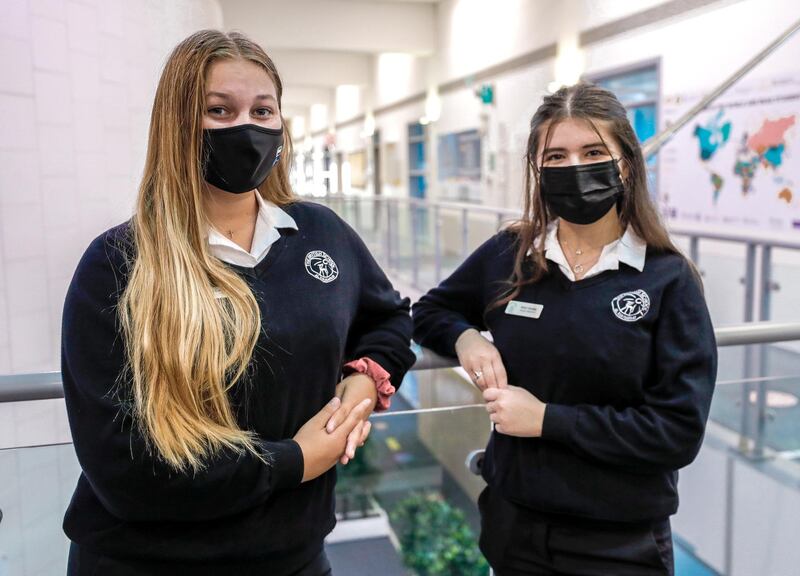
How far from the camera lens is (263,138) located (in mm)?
1218

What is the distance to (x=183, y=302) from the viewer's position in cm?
112

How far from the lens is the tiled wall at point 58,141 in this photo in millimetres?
2590

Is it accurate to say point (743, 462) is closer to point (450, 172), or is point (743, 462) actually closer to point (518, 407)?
point (518, 407)

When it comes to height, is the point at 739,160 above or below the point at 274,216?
above

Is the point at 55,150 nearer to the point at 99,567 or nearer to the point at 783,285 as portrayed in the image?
the point at 99,567

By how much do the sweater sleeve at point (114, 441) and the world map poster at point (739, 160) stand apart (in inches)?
178

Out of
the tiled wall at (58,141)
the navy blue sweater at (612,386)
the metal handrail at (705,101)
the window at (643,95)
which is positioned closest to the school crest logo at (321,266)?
the navy blue sweater at (612,386)

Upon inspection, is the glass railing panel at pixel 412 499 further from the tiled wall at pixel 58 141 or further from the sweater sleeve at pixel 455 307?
the tiled wall at pixel 58 141

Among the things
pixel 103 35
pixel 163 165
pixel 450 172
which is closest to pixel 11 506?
pixel 163 165

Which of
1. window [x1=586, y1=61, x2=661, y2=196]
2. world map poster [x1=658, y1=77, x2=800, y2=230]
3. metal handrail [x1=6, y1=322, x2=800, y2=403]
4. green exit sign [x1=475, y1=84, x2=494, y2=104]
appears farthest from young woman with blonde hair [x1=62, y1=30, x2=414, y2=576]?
green exit sign [x1=475, y1=84, x2=494, y2=104]

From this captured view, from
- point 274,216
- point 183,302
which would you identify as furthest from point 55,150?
point 183,302

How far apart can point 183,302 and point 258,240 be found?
19 centimetres

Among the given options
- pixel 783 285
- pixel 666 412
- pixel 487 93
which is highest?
pixel 487 93

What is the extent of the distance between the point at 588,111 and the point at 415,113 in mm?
12182
